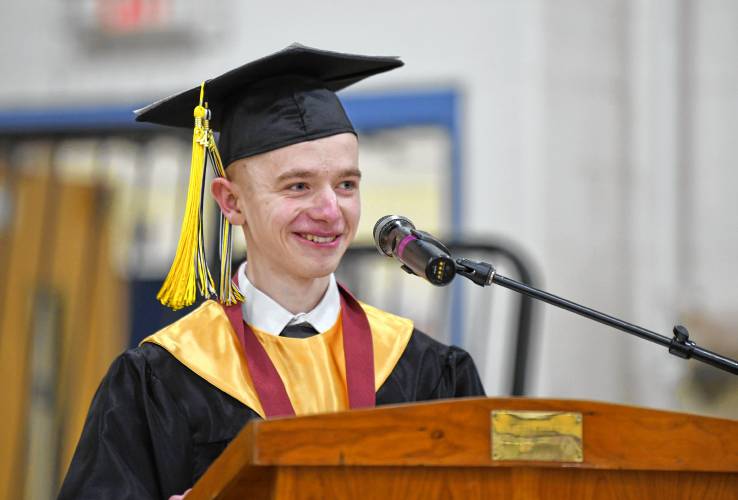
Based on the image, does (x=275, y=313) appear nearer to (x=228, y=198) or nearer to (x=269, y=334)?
(x=269, y=334)

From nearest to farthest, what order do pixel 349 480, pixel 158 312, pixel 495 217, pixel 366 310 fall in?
pixel 349 480, pixel 366 310, pixel 158 312, pixel 495 217

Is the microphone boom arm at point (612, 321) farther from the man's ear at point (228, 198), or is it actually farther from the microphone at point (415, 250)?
the man's ear at point (228, 198)

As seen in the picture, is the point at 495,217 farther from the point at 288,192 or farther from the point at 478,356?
the point at 288,192

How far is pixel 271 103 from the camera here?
1913 millimetres

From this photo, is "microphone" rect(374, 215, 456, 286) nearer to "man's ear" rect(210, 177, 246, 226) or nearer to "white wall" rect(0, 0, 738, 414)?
"man's ear" rect(210, 177, 246, 226)

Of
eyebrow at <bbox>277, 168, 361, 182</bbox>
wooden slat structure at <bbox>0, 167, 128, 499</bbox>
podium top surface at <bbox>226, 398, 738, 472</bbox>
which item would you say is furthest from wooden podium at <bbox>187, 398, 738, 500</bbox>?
wooden slat structure at <bbox>0, 167, 128, 499</bbox>

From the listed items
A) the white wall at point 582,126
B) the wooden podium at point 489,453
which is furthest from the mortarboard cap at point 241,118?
the white wall at point 582,126

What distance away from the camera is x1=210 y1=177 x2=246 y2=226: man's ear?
6.40 ft

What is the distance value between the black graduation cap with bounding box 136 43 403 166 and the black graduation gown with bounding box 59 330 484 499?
40 cm

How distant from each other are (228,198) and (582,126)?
2675 millimetres

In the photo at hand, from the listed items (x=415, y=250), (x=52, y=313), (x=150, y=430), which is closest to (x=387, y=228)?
(x=415, y=250)

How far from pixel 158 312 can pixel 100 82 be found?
140 cm

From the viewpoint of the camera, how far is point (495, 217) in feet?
14.6

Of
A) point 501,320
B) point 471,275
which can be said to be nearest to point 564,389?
point 501,320
